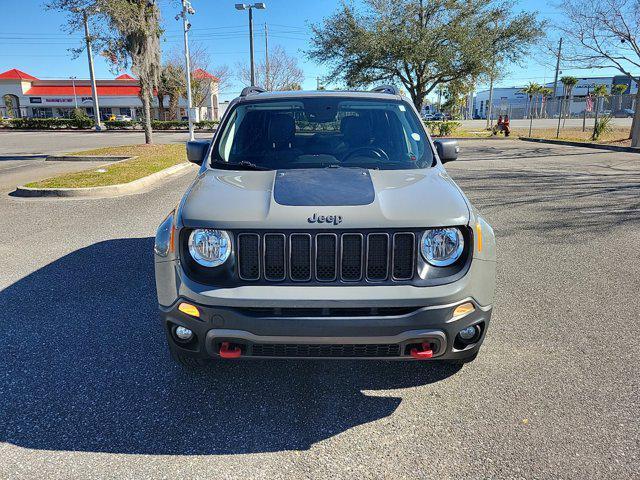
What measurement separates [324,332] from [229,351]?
547 mm

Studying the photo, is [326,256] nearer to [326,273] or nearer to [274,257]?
[326,273]

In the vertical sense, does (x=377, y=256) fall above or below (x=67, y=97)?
below

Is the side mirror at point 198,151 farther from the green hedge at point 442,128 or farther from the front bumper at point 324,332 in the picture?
the green hedge at point 442,128

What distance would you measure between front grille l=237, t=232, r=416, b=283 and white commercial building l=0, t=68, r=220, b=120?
70.7 meters

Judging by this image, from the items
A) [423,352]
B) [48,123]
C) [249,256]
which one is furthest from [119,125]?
[423,352]

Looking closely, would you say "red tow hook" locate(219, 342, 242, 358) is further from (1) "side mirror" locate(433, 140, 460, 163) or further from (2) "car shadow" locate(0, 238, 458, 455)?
(1) "side mirror" locate(433, 140, 460, 163)

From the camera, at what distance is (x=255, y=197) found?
9.57ft

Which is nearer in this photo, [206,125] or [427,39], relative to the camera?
[427,39]

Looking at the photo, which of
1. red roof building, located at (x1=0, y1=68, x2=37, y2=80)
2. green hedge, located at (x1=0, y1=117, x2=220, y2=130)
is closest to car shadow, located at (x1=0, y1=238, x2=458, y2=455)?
green hedge, located at (x1=0, y1=117, x2=220, y2=130)

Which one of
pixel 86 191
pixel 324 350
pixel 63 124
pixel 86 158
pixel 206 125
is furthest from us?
pixel 206 125

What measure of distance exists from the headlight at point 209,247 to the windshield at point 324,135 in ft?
3.54

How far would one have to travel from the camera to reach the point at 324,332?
8.44 ft

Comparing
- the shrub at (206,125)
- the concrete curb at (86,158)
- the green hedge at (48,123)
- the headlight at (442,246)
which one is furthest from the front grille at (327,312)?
the green hedge at (48,123)

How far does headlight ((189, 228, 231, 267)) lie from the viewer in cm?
273
